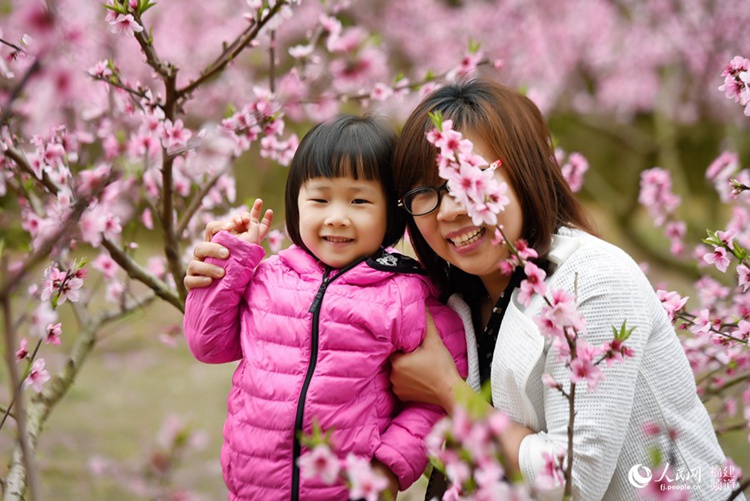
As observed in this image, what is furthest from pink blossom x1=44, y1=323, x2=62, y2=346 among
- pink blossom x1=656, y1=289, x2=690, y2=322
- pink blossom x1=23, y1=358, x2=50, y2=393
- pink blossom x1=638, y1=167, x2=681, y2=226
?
pink blossom x1=638, y1=167, x2=681, y2=226

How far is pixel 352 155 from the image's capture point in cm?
164

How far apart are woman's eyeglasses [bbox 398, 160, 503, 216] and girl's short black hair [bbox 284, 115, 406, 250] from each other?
0.10 meters

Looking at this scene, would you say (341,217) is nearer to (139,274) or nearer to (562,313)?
(562,313)

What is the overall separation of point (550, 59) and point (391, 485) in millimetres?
8446

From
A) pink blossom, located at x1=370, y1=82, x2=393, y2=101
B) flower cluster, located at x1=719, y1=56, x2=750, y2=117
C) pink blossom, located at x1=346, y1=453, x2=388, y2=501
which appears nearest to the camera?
pink blossom, located at x1=346, y1=453, x2=388, y2=501

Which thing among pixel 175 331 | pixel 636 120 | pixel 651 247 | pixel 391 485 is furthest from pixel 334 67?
pixel 636 120

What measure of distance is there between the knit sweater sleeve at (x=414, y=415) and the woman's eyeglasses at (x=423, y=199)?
0.22 meters

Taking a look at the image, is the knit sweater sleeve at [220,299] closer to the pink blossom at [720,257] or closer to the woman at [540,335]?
the woman at [540,335]

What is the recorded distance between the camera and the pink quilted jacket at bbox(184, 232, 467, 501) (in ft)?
4.98

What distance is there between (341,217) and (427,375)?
0.42 m

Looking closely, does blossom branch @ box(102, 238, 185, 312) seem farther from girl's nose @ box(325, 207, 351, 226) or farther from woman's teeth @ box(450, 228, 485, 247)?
woman's teeth @ box(450, 228, 485, 247)

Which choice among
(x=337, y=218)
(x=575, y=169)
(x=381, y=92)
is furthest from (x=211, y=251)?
(x=575, y=169)

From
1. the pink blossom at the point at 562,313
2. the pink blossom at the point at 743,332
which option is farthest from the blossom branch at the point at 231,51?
the pink blossom at the point at 743,332

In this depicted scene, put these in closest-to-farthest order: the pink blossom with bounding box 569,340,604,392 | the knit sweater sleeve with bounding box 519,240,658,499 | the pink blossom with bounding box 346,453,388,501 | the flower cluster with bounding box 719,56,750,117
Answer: the pink blossom with bounding box 346,453,388,501 < the pink blossom with bounding box 569,340,604,392 < the knit sweater sleeve with bounding box 519,240,658,499 < the flower cluster with bounding box 719,56,750,117
